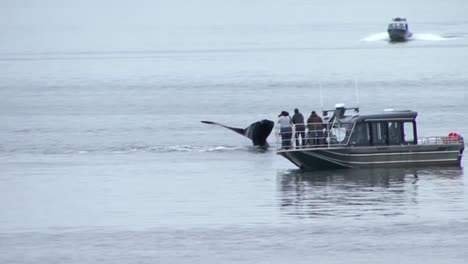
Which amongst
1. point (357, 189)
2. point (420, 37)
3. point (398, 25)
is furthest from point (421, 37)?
point (357, 189)

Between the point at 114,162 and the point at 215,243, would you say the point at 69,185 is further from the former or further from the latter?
the point at 215,243

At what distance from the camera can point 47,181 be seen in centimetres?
3847

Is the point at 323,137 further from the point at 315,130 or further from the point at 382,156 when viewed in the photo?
the point at 382,156

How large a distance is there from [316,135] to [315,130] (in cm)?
15

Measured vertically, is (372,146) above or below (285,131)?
below

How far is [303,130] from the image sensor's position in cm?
3956

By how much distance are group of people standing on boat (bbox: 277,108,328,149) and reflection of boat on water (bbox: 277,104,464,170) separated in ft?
0.14

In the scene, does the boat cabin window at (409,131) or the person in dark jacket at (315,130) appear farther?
the person in dark jacket at (315,130)

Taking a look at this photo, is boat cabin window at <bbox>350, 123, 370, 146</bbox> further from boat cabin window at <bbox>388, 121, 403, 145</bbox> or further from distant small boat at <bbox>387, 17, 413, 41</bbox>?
distant small boat at <bbox>387, 17, 413, 41</bbox>

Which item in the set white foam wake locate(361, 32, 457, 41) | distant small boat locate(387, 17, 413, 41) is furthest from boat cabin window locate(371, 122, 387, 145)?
white foam wake locate(361, 32, 457, 41)

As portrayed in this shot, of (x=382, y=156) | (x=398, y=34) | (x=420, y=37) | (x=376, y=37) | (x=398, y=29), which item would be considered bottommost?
(x=382, y=156)

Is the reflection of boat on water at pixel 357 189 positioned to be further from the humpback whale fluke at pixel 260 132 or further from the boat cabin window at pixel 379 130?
the humpback whale fluke at pixel 260 132

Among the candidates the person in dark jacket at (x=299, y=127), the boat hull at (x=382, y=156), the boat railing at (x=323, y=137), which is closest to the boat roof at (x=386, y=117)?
the boat railing at (x=323, y=137)

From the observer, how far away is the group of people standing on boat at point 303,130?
3828 cm
